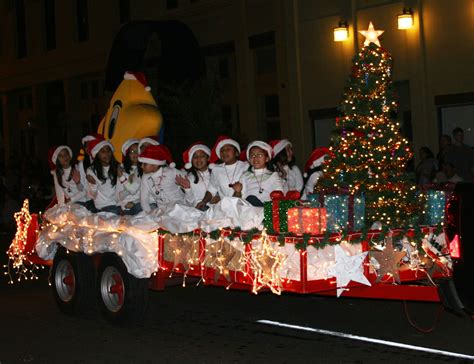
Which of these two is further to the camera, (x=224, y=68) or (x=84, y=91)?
(x=84, y=91)

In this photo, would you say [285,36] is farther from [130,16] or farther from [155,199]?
[155,199]

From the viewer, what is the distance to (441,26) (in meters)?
17.7

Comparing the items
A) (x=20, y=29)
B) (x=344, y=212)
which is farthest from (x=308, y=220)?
(x=20, y=29)

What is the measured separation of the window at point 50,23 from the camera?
114 ft

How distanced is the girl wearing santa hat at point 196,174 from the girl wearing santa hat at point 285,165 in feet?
2.58

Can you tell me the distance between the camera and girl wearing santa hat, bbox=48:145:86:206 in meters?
11.6

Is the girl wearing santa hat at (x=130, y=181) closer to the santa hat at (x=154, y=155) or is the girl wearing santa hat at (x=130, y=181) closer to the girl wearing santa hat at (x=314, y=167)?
the santa hat at (x=154, y=155)

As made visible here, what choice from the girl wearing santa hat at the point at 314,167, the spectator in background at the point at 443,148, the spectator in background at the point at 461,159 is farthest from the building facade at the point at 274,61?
the girl wearing santa hat at the point at 314,167

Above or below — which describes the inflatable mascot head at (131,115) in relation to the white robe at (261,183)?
above

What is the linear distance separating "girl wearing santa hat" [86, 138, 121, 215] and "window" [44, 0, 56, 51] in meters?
24.5

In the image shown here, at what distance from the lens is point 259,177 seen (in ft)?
32.6

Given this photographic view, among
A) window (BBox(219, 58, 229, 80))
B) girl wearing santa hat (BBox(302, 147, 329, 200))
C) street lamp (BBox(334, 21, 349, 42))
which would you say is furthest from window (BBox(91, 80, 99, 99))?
girl wearing santa hat (BBox(302, 147, 329, 200))

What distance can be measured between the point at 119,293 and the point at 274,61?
1367cm

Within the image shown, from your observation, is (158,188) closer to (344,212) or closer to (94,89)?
(344,212)
